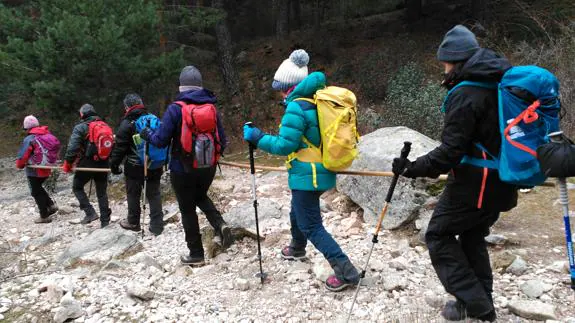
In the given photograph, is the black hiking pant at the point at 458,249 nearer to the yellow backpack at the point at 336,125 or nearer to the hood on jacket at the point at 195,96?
the yellow backpack at the point at 336,125

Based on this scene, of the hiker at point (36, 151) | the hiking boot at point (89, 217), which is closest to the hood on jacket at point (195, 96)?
the hiking boot at point (89, 217)

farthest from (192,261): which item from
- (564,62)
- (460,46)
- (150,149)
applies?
(564,62)

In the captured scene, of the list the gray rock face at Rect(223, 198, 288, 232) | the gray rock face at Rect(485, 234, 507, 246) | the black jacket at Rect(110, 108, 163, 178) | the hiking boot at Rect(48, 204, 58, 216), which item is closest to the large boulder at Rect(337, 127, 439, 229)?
the gray rock face at Rect(485, 234, 507, 246)

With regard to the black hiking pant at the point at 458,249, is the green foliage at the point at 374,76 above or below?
above

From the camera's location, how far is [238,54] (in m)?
19.9

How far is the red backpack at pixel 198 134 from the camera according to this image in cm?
489

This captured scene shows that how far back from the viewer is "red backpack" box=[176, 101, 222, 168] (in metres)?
4.89

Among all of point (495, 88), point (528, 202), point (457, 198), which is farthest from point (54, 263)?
point (528, 202)

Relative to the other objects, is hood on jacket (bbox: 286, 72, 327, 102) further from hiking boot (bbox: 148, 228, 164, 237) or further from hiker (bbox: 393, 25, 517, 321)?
hiking boot (bbox: 148, 228, 164, 237)

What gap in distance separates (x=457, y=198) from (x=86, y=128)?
6400mm

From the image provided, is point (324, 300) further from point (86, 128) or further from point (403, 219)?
point (86, 128)

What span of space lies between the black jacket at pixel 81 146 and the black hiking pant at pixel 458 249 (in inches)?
240

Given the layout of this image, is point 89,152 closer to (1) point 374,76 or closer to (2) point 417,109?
(2) point 417,109

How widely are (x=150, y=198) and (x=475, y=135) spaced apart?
5.32 m
